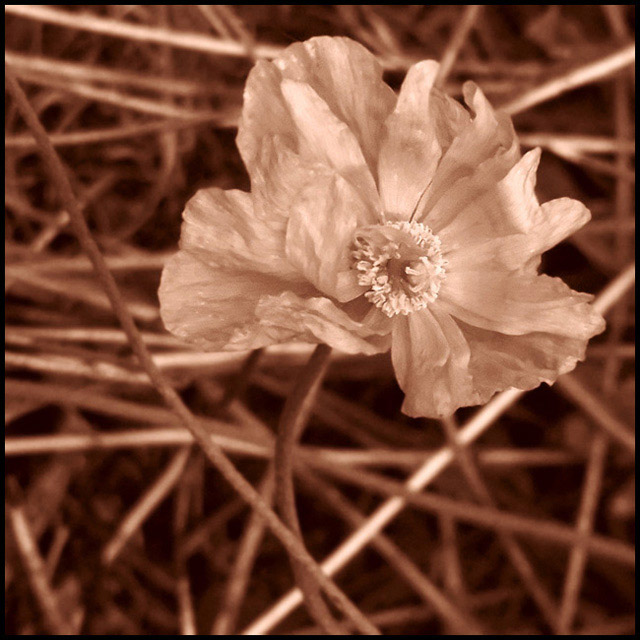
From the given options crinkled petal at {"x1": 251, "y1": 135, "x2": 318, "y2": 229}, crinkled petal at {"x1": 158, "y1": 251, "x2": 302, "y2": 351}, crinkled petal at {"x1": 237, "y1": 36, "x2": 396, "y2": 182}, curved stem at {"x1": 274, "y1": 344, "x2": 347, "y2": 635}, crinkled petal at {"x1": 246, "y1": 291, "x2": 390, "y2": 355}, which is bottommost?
curved stem at {"x1": 274, "y1": 344, "x2": 347, "y2": 635}

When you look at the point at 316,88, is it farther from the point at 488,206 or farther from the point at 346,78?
the point at 488,206

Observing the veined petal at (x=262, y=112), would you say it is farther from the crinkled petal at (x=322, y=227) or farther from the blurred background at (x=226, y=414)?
the blurred background at (x=226, y=414)

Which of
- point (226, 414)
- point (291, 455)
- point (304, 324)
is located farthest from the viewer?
point (226, 414)

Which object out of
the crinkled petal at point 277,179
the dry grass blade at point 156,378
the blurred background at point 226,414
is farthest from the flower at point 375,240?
the blurred background at point 226,414

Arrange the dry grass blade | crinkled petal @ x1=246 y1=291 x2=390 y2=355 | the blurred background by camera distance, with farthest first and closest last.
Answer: the blurred background < the dry grass blade < crinkled petal @ x1=246 y1=291 x2=390 y2=355

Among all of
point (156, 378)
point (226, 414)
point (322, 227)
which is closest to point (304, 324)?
point (322, 227)

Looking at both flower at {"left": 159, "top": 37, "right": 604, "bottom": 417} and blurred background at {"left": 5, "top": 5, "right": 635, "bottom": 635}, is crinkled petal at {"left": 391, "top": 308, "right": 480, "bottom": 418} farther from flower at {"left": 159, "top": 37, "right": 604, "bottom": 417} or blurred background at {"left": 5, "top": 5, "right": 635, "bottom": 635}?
blurred background at {"left": 5, "top": 5, "right": 635, "bottom": 635}

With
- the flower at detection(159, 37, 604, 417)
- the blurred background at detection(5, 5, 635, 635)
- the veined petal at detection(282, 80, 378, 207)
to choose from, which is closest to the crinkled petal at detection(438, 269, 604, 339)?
the flower at detection(159, 37, 604, 417)
